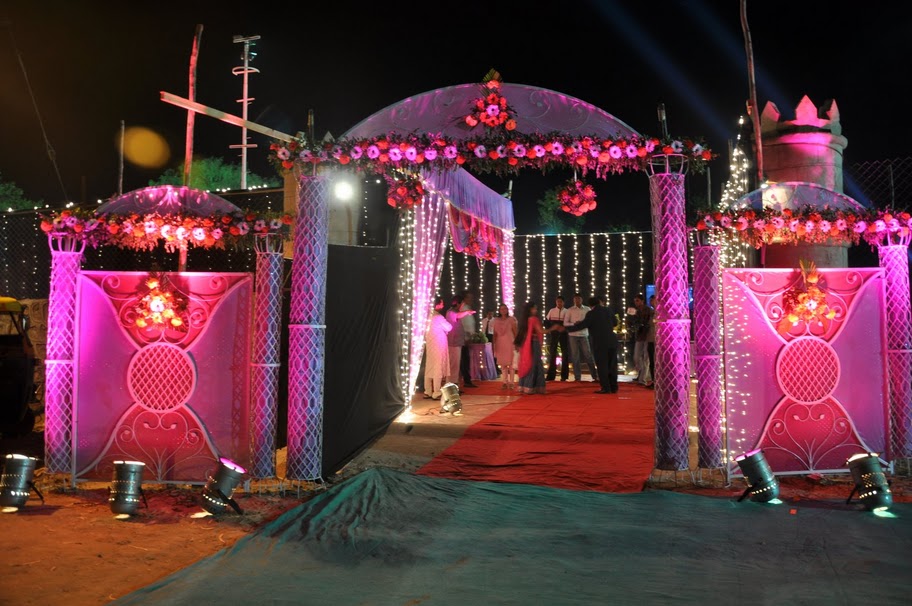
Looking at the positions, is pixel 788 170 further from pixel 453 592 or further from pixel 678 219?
pixel 453 592

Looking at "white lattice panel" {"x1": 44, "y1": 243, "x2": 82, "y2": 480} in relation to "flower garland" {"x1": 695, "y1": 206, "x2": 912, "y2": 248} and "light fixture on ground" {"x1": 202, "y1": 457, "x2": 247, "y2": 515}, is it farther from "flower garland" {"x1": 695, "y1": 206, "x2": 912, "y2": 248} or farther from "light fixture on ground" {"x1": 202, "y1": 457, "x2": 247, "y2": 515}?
"flower garland" {"x1": 695, "y1": 206, "x2": 912, "y2": 248}

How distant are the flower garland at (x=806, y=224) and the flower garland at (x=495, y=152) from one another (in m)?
0.58

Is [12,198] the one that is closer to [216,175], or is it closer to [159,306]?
[216,175]

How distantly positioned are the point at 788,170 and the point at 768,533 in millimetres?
7317

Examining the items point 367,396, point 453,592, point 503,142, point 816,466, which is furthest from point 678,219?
point 453,592

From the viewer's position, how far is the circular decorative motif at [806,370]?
287 inches

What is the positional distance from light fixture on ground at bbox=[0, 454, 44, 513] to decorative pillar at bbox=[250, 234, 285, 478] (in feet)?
6.18

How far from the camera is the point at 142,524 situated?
607 cm

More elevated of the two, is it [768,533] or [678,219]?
[678,219]

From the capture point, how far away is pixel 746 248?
41.8 feet

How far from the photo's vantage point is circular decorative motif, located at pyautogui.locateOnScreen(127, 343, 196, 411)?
7098 millimetres

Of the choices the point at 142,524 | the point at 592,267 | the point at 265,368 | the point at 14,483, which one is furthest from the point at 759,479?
the point at 592,267

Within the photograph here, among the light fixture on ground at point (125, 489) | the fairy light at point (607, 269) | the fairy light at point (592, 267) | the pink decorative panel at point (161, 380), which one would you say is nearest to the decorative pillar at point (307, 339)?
the pink decorative panel at point (161, 380)

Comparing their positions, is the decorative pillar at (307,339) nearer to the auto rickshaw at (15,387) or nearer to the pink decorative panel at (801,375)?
the pink decorative panel at (801,375)
